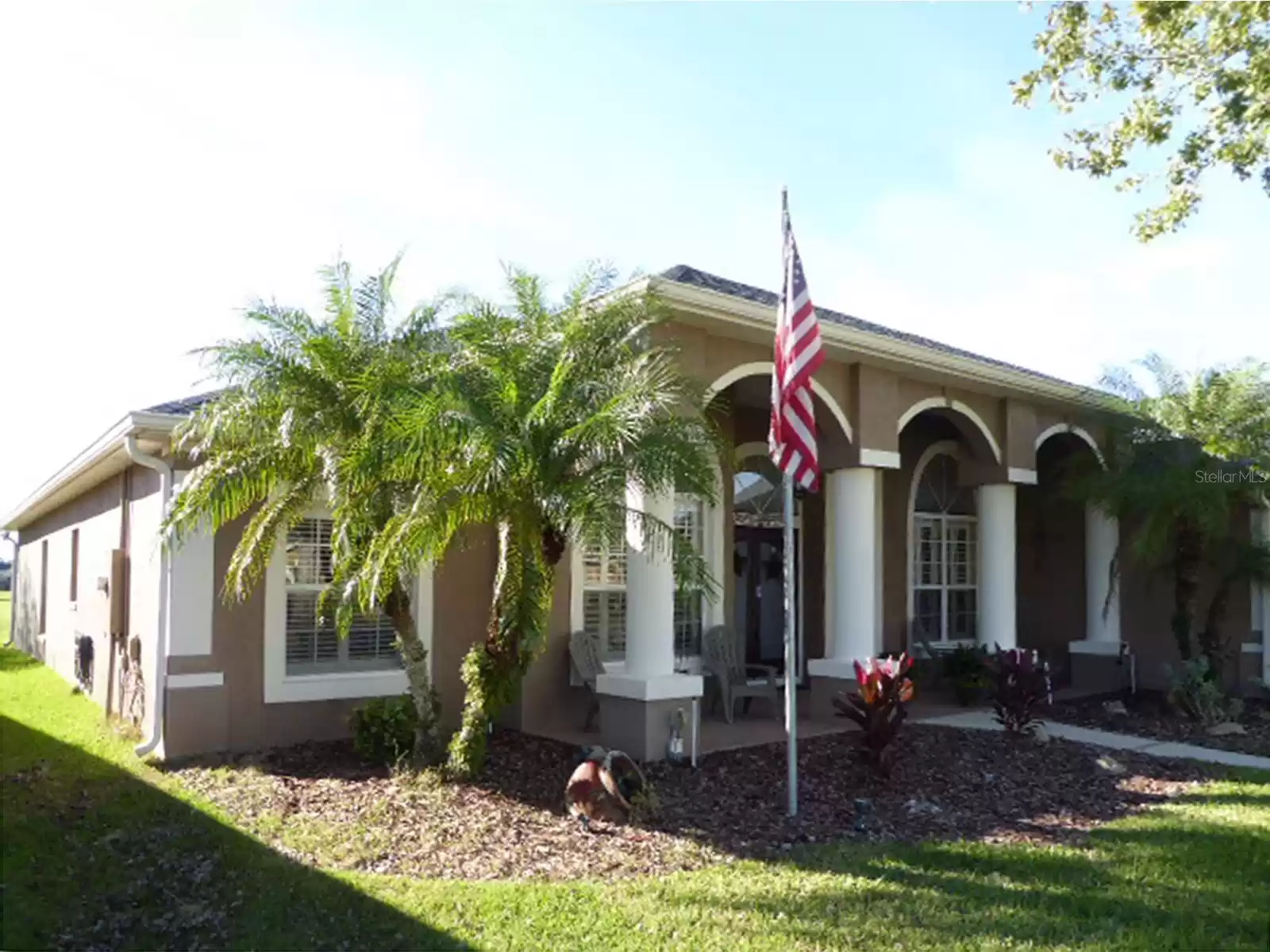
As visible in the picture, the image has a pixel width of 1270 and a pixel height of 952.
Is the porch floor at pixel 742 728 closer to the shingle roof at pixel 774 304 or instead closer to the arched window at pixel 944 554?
the arched window at pixel 944 554

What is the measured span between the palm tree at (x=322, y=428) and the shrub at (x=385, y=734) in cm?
43

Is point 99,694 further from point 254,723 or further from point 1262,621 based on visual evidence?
point 1262,621

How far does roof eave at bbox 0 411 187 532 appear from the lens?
354 inches

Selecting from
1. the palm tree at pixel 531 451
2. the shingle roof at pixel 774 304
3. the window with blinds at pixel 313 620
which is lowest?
the window with blinds at pixel 313 620

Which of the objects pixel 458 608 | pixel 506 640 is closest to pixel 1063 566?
pixel 458 608

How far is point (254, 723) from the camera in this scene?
9203mm

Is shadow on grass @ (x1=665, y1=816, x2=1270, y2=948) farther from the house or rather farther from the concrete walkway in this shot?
the concrete walkway

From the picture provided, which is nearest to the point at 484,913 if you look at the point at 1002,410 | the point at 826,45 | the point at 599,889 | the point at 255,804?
the point at 599,889

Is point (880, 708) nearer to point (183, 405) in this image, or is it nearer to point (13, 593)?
point (183, 405)

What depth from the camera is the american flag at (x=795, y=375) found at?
7.41 meters

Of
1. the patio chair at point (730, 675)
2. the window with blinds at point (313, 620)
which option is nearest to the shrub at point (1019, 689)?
the patio chair at point (730, 675)

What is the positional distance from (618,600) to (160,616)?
4.62 metres

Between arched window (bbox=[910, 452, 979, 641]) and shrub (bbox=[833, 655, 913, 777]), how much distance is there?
19.5ft

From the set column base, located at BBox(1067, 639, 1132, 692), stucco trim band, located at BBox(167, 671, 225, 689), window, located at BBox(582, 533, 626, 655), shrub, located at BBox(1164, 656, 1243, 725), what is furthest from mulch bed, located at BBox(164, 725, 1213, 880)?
column base, located at BBox(1067, 639, 1132, 692)
